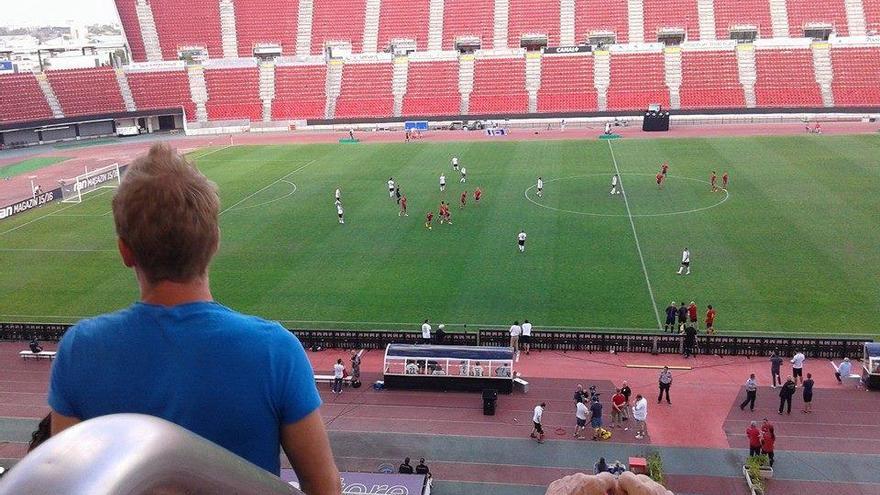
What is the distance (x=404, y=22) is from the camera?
83.2 meters

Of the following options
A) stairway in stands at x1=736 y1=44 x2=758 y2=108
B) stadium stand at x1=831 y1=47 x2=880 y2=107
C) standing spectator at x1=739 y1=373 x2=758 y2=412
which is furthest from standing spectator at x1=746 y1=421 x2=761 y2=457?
stadium stand at x1=831 y1=47 x2=880 y2=107

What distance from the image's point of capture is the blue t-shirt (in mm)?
2008

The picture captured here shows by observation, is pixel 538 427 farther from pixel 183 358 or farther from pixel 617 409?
pixel 183 358

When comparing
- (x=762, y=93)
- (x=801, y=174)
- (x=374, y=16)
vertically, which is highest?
(x=374, y=16)

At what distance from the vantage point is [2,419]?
1978 cm

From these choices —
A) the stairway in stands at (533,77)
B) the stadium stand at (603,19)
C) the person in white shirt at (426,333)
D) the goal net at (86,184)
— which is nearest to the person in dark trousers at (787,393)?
the person in white shirt at (426,333)

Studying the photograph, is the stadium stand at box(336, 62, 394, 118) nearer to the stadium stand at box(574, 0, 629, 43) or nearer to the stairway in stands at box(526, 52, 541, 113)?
the stairway in stands at box(526, 52, 541, 113)

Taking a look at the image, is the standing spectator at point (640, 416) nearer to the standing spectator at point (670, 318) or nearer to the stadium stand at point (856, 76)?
the standing spectator at point (670, 318)

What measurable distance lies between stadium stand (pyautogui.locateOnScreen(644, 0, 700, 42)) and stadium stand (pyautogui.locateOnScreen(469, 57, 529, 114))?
15.0 meters

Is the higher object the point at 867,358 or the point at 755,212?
the point at 755,212

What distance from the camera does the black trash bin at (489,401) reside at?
19.1 meters

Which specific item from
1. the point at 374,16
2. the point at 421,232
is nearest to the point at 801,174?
the point at 421,232

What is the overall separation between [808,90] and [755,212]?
38650 millimetres

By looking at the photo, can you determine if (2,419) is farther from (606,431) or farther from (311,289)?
(606,431)
